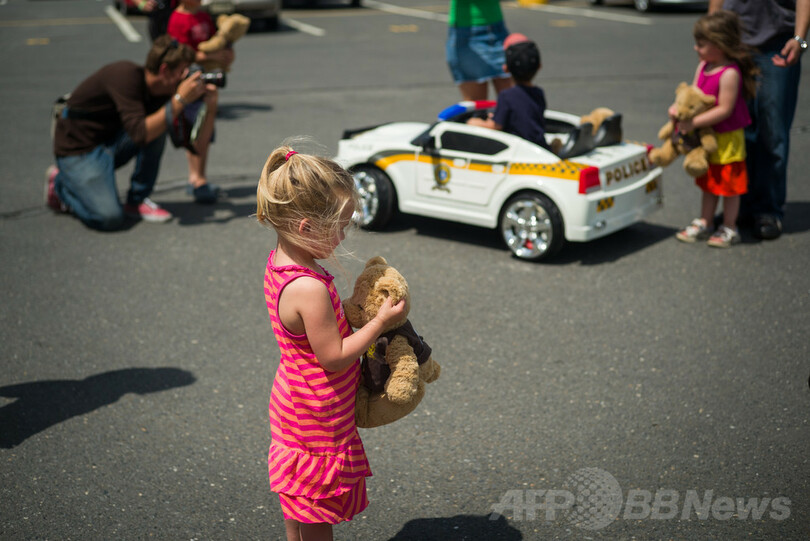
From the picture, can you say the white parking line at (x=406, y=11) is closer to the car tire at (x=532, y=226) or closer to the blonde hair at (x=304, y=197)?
the car tire at (x=532, y=226)

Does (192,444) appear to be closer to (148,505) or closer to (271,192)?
(148,505)

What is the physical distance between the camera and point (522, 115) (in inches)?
231

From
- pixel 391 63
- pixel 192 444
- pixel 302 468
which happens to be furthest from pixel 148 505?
pixel 391 63

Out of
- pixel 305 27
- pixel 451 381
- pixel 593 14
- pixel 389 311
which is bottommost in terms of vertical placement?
pixel 451 381

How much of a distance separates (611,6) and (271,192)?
68.4ft

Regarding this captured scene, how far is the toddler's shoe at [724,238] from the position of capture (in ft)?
19.6

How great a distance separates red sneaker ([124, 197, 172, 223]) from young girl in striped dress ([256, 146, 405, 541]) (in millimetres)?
4604

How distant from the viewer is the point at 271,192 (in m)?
2.31

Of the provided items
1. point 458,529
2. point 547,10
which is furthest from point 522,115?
point 547,10

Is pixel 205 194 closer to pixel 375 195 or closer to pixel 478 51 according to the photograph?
pixel 375 195

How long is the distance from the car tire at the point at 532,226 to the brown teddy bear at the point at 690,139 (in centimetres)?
103

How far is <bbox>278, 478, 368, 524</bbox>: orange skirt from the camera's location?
8.07ft

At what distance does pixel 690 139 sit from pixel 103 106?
4.58 meters

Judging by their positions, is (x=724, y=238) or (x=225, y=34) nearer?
(x=724, y=238)
